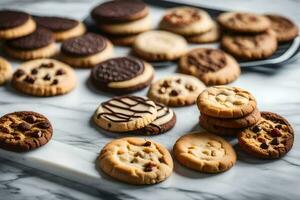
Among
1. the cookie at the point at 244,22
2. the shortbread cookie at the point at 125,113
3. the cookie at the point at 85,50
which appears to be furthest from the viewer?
the cookie at the point at 244,22

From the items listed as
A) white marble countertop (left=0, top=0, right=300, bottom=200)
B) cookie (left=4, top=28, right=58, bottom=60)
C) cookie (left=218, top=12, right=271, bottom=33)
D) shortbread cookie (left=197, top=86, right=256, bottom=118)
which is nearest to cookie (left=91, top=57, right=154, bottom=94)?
white marble countertop (left=0, top=0, right=300, bottom=200)

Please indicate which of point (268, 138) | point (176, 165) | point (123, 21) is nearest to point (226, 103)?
point (268, 138)

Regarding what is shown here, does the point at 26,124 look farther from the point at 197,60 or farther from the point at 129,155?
the point at 197,60

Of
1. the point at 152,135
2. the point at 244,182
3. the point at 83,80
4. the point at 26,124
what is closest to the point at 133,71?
the point at 83,80

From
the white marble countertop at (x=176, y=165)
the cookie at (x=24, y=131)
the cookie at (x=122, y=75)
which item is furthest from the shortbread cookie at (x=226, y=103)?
the cookie at (x=24, y=131)

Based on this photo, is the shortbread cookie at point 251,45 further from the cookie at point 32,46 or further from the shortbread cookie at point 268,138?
the cookie at point 32,46

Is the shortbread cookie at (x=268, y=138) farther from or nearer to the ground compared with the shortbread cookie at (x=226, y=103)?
nearer to the ground

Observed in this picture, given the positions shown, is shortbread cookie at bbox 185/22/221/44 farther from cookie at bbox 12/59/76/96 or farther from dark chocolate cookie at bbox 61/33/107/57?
cookie at bbox 12/59/76/96
